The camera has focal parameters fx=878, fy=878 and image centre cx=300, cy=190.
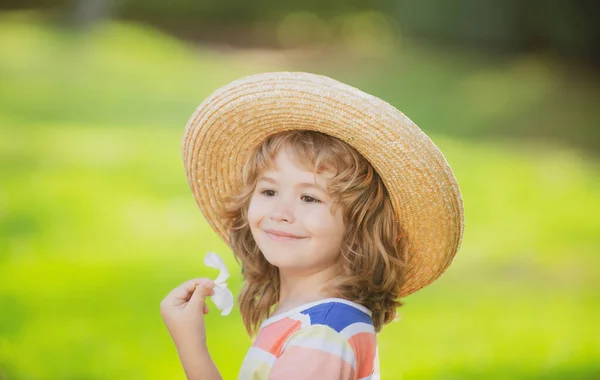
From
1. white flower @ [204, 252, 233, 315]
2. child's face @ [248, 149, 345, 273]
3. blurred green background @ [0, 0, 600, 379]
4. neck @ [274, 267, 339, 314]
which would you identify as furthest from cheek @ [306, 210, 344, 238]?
blurred green background @ [0, 0, 600, 379]

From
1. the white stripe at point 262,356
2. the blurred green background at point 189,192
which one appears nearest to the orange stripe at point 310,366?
the white stripe at point 262,356

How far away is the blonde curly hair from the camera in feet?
6.06

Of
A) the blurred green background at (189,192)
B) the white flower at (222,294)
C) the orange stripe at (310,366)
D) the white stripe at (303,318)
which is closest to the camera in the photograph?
the orange stripe at (310,366)

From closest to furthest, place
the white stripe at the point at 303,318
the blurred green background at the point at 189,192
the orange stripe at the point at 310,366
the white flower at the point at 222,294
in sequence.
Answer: the orange stripe at the point at 310,366 < the white stripe at the point at 303,318 < the white flower at the point at 222,294 < the blurred green background at the point at 189,192

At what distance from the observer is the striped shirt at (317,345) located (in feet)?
5.44

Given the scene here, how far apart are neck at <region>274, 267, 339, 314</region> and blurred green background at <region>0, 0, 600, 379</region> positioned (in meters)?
1.92

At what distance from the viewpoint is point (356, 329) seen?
176cm

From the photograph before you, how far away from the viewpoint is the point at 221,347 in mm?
3977

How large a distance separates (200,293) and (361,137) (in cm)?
48

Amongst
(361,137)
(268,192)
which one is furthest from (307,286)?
(361,137)

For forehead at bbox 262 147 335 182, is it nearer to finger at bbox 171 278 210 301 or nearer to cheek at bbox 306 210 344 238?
cheek at bbox 306 210 344 238

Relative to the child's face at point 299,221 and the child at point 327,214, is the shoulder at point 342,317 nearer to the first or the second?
the child at point 327,214

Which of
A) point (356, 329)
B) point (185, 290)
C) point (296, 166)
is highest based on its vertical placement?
point (296, 166)

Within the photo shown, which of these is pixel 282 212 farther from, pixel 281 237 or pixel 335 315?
pixel 335 315
